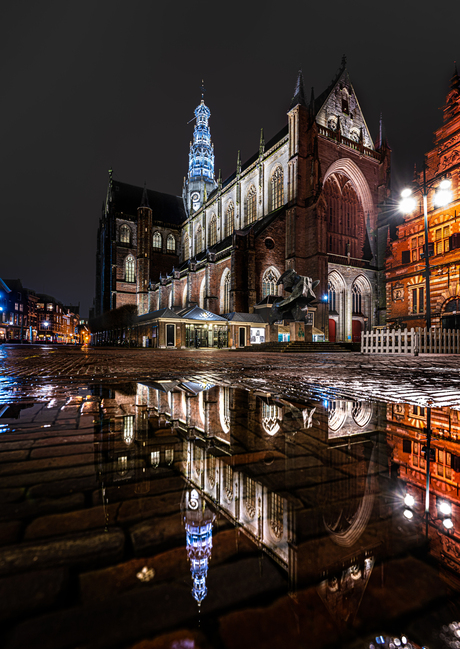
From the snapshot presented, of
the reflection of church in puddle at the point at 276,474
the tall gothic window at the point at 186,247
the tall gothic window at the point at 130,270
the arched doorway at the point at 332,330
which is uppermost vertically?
the tall gothic window at the point at 186,247

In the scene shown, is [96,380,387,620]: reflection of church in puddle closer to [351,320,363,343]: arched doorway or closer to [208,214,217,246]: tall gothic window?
[351,320,363,343]: arched doorway

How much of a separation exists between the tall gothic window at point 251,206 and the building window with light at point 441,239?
1737 cm

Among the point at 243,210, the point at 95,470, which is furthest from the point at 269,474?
the point at 243,210

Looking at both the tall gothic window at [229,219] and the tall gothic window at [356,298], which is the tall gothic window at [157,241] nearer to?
the tall gothic window at [229,219]

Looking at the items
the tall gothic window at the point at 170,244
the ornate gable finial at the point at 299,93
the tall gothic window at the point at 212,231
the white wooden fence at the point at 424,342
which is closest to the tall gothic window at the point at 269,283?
the tall gothic window at the point at 212,231

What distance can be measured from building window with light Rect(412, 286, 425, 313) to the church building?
19.6 feet

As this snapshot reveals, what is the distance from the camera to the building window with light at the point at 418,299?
19.9 metres

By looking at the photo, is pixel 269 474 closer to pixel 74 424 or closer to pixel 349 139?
pixel 74 424

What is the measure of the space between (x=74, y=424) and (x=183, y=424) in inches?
29.0

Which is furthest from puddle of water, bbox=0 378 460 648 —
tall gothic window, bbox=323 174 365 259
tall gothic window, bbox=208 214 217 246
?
tall gothic window, bbox=208 214 217 246

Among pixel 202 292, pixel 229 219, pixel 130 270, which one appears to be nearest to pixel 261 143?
pixel 229 219

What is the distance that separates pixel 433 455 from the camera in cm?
157

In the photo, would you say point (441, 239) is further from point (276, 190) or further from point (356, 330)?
point (276, 190)

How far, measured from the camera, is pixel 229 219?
36.0 metres
